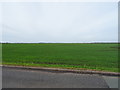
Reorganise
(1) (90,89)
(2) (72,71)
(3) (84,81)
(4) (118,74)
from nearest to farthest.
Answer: (1) (90,89)
(3) (84,81)
(4) (118,74)
(2) (72,71)

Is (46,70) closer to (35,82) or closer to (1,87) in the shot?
(35,82)

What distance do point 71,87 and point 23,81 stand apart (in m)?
2.10

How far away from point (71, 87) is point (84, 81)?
84cm

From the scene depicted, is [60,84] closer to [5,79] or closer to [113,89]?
[113,89]

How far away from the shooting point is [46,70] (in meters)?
7.22

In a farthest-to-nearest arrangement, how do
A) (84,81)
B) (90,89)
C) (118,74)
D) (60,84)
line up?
1. (118,74)
2. (84,81)
3. (60,84)
4. (90,89)

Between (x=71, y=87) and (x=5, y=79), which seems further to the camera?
(x=5, y=79)

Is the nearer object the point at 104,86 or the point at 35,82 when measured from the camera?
the point at 104,86

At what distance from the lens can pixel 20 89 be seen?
4.51 m

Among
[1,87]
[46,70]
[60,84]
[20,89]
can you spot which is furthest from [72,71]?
[1,87]

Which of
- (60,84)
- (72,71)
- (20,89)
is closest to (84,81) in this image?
(60,84)

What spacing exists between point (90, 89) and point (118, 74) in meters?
2.42

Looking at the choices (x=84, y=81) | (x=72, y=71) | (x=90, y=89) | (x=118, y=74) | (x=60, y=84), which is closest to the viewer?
(x=90, y=89)

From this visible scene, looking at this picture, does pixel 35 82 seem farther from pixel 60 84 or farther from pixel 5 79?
pixel 5 79
